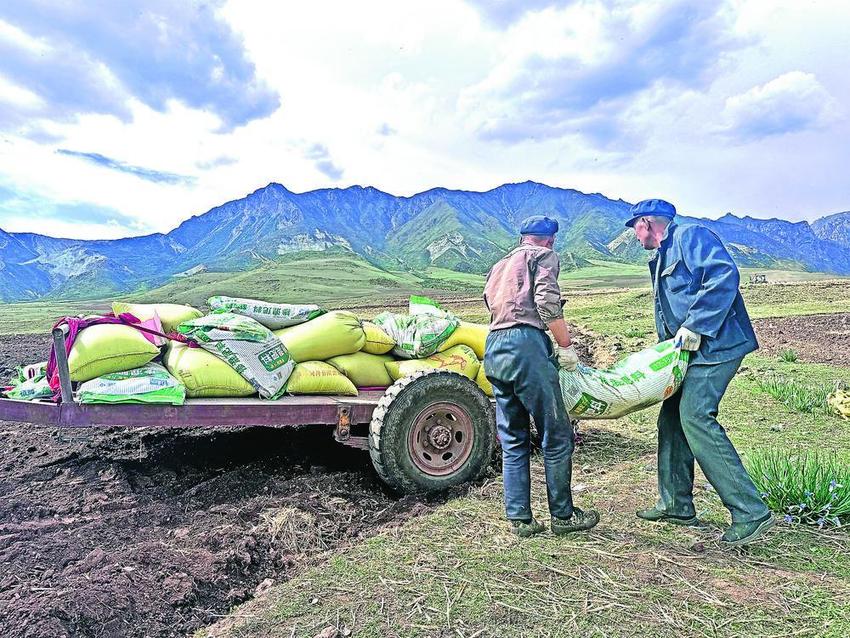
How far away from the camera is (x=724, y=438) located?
132 inches

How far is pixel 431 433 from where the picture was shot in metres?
4.42

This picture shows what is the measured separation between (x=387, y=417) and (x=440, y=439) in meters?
0.47

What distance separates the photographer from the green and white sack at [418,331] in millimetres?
5039

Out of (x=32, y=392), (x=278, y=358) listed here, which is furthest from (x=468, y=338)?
(x=32, y=392)

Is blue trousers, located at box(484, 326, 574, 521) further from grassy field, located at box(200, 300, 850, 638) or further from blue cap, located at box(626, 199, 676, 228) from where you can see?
blue cap, located at box(626, 199, 676, 228)

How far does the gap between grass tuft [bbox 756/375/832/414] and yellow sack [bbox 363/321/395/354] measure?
14.6 feet

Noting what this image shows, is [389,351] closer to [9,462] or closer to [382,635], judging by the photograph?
[382,635]

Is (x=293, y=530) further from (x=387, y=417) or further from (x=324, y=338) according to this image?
(x=324, y=338)

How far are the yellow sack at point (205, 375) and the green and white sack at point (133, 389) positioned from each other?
4.1 inches

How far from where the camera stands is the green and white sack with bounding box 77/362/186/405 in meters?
3.91

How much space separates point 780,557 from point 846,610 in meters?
0.56

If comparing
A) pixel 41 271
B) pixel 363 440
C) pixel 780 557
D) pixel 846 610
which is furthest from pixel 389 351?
pixel 41 271

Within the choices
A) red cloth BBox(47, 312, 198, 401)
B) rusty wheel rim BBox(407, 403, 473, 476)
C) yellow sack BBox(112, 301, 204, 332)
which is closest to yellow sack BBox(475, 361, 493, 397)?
rusty wheel rim BBox(407, 403, 473, 476)

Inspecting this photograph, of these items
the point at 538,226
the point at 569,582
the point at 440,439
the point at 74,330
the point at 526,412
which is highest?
the point at 538,226
